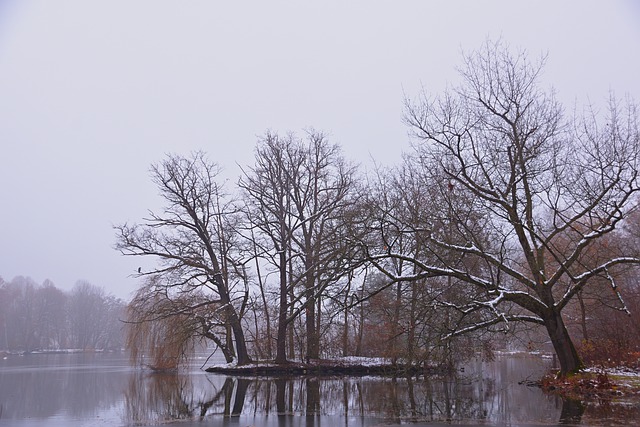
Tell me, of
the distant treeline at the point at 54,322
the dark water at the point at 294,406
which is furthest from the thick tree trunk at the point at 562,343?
the distant treeline at the point at 54,322

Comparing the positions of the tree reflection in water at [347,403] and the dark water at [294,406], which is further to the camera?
the tree reflection in water at [347,403]

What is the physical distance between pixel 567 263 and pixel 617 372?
11.7ft

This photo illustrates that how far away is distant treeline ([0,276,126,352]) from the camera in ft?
283

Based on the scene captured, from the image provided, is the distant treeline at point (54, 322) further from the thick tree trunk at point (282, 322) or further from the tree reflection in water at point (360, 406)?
the tree reflection in water at point (360, 406)

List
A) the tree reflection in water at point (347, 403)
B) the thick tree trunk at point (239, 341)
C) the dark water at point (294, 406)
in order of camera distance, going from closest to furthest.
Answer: the dark water at point (294, 406)
the tree reflection in water at point (347, 403)
the thick tree trunk at point (239, 341)

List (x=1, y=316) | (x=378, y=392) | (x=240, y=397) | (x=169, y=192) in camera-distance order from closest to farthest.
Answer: (x=240, y=397) < (x=378, y=392) < (x=169, y=192) < (x=1, y=316)

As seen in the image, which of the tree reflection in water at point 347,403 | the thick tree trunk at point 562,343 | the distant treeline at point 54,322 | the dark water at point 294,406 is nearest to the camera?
the dark water at point 294,406

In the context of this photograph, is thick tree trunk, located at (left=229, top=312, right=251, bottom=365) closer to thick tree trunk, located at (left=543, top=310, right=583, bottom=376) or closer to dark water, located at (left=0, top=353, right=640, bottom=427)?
dark water, located at (left=0, top=353, right=640, bottom=427)

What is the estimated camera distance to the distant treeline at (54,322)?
86.4 meters

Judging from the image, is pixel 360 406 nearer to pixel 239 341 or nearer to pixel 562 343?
pixel 562 343

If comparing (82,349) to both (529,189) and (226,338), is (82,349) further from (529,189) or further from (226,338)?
(529,189)

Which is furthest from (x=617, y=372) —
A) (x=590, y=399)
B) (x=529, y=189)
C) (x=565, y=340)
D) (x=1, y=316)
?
(x=1, y=316)

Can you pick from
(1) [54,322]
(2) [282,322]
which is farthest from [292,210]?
(1) [54,322]

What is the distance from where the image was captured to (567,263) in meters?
16.7
